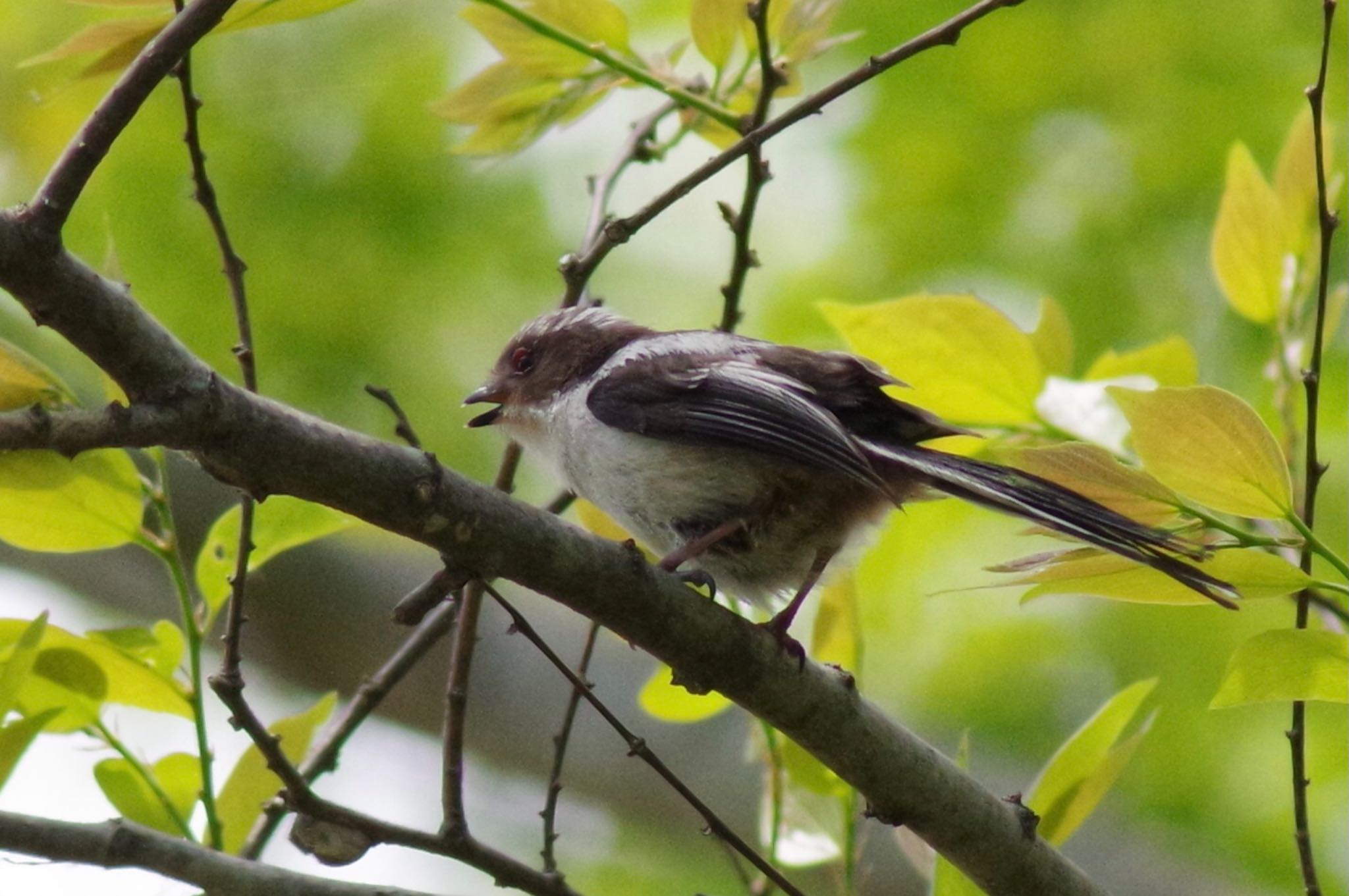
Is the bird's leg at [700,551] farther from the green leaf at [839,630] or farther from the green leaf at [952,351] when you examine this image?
Answer: the green leaf at [952,351]

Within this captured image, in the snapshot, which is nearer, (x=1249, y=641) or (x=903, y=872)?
(x=1249, y=641)

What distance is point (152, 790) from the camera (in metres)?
2.62

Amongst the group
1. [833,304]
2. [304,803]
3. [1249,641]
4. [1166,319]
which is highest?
[1166,319]

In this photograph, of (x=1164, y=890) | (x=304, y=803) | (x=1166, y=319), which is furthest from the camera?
(x=1166, y=319)

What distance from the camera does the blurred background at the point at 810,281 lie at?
592cm

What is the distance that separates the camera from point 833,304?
9.42 feet

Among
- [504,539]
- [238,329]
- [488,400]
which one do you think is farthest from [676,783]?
[488,400]

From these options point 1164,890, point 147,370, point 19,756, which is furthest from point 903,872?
point 147,370

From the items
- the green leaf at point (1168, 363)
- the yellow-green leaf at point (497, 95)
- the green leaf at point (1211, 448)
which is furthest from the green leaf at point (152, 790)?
the green leaf at point (1168, 363)

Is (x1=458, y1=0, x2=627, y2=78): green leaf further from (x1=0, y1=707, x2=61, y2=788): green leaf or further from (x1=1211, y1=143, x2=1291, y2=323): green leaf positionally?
(x1=0, y1=707, x2=61, y2=788): green leaf

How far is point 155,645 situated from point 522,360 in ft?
5.55

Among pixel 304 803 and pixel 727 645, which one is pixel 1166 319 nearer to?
pixel 727 645

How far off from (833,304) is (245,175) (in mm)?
4568

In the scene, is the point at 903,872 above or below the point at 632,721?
below
